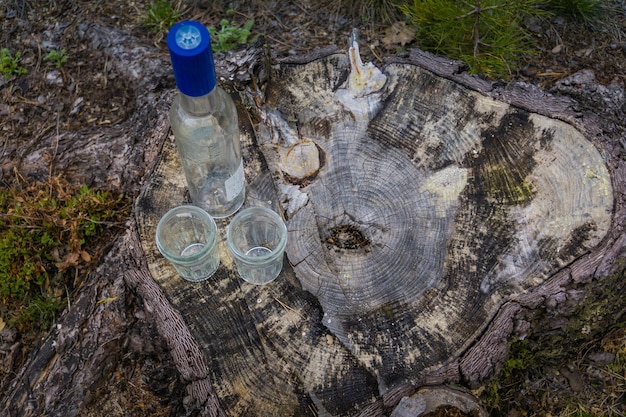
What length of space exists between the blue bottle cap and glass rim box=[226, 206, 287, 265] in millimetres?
640

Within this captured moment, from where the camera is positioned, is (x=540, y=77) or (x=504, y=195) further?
(x=540, y=77)

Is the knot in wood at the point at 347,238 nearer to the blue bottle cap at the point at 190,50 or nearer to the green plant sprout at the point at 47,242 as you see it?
the blue bottle cap at the point at 190,50

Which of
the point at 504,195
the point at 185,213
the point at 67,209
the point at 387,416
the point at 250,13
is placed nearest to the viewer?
the point at 387,416

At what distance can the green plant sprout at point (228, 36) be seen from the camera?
3.57 metres

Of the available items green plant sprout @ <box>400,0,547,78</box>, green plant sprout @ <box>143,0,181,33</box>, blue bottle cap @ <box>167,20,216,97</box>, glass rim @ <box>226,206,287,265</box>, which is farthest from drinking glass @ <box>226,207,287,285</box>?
green plant sprout @ <box>143,0,181,33</box>

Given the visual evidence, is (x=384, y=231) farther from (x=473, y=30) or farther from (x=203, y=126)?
(x=473, y=30)

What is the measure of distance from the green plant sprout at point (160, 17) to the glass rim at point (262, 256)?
2363mm

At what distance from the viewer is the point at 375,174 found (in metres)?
2.18

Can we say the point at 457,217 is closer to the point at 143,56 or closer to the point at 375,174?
the point at 375,174

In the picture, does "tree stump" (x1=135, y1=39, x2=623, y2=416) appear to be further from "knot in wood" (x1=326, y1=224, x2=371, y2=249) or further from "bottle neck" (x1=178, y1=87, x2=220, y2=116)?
"bottle neck" (x1=178, y1=87, x2=220, y2=116)

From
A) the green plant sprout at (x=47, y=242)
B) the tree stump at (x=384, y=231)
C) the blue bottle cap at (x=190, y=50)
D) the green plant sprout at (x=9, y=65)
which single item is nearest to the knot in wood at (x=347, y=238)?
the tree stump at (x=384, y=231)

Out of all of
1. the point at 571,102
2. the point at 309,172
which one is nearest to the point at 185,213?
the point at 309,172

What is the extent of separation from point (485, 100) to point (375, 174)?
618 millimetres

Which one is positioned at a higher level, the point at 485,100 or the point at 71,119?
the point at 485,100
